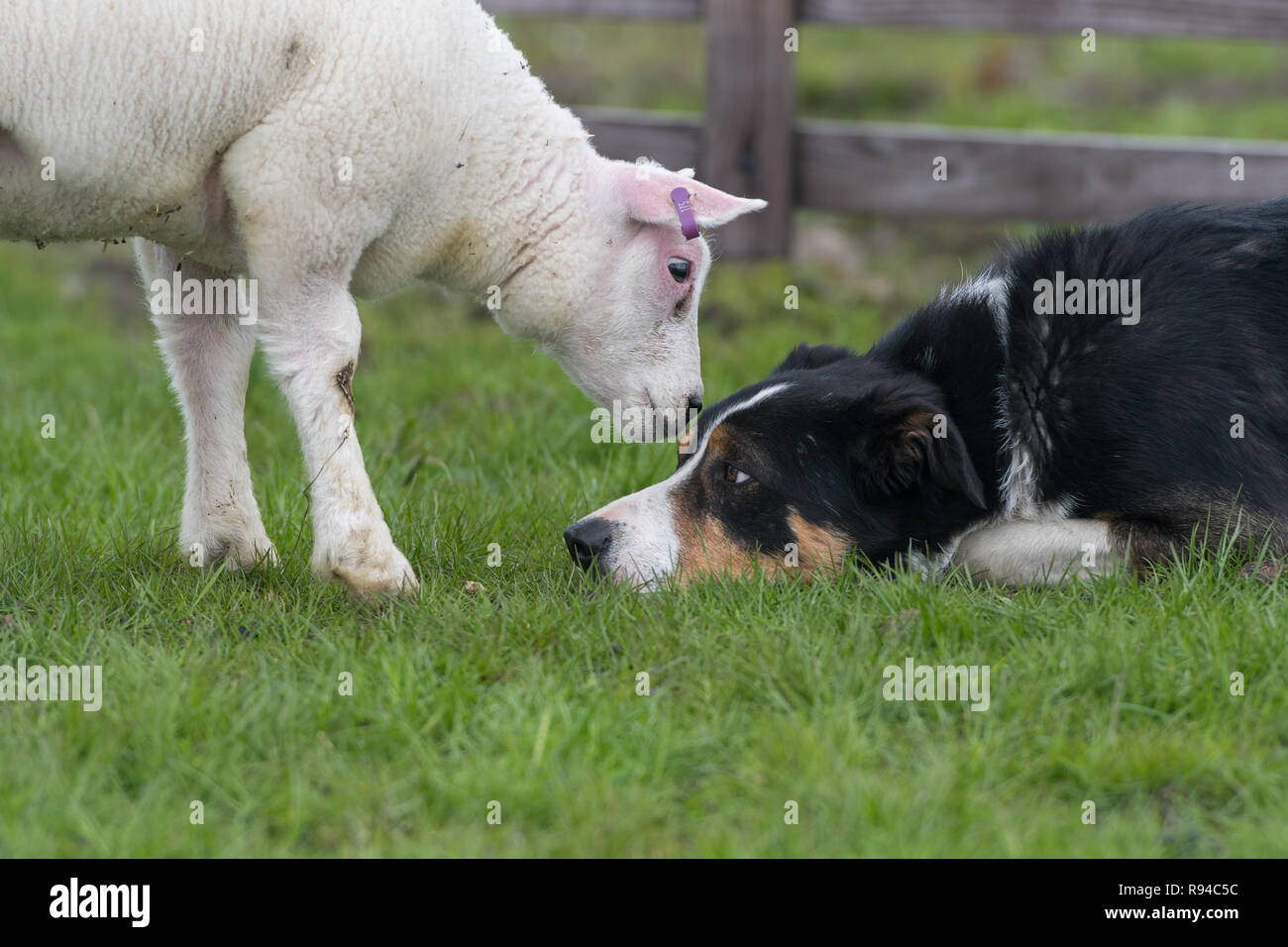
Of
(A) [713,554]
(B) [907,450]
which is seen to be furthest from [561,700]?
(B) [907,450]

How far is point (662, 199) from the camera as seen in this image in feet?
13.6

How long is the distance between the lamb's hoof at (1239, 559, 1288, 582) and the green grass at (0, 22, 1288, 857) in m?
0.04

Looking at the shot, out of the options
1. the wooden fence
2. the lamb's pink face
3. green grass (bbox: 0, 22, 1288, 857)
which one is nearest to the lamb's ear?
the lamb's pink face

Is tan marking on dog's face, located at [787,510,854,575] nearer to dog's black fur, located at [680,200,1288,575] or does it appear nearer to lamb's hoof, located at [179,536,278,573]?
dog's black fur, located at [680,200,1288,575]

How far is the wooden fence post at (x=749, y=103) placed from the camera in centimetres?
804

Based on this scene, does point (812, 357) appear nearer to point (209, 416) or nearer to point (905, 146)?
point (209, 416)

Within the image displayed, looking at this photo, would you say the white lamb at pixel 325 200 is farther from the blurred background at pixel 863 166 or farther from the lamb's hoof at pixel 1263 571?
the blurred background at pixel 863 166

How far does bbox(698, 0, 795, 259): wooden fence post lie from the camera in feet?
26.4

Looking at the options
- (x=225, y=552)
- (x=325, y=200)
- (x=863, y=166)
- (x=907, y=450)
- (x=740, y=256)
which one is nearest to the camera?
(x=325, y=200)

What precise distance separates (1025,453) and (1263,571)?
2.28ft

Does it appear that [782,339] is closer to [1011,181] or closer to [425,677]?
[1011,181]

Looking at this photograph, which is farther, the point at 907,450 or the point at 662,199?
the point at 662,199

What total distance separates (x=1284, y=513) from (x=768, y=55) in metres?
4.80

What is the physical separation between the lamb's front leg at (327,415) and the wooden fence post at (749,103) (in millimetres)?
4558
